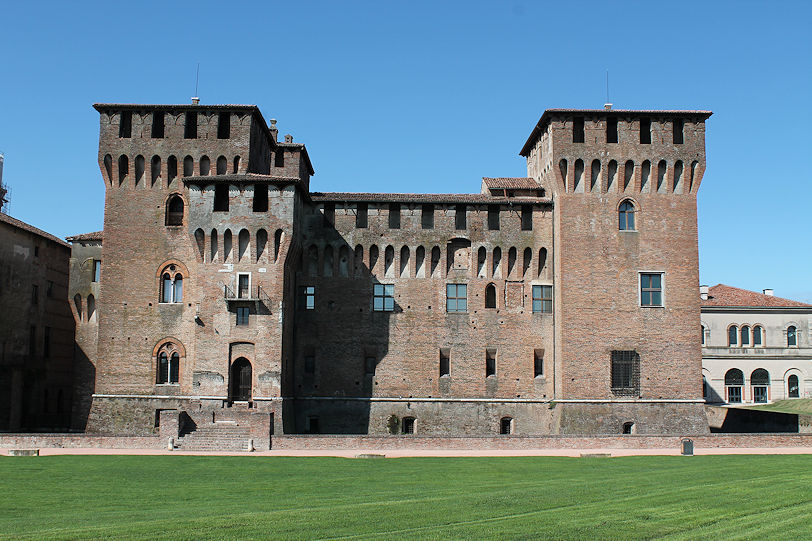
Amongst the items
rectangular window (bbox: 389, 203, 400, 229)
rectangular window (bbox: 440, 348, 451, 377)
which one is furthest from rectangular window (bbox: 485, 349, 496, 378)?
rectangular window (bbox: 389, 203, 400, 229)

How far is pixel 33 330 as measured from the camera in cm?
4675

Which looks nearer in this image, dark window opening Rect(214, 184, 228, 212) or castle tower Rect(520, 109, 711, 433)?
dark window opening Rect(214, 184, 228, 212)

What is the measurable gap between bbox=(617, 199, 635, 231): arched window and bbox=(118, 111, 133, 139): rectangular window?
24.6 metres

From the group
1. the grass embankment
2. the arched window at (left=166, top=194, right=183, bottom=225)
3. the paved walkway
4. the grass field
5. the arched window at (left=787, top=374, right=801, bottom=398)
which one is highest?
the arched window at (left=166, top=194, right=183, bottom=225)

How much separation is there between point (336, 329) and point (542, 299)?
10.7 m

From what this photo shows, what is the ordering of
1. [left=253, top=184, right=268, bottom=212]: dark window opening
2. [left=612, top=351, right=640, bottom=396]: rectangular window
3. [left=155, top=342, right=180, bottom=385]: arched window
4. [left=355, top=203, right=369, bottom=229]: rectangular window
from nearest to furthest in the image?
[left=155, top=342, right=180, bottom=385]: arched window
[left=253, top=184, right=268, bottom=212]: dark window opening
[left=612, top=351, right=640, bottom=396]: rectangular window
[left=355, top=203, right=369, bottom=229]: rectangular window

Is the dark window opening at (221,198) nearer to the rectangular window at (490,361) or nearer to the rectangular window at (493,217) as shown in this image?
the rectangular window at (493,217)

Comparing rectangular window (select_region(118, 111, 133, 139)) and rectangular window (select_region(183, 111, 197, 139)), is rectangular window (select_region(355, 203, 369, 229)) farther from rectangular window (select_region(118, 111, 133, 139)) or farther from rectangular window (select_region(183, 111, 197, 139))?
rectangular window (select_region(118, 111, 133, 139))

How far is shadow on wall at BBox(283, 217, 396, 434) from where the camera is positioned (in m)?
40.5

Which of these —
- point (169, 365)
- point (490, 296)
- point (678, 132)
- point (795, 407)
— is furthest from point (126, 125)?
point (795, 407)

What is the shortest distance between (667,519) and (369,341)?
27384 mm

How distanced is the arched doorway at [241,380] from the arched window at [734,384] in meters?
35.5

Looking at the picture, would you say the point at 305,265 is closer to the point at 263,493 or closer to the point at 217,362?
the point at 217,362

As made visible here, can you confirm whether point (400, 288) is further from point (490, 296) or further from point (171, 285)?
point (171, 285)
